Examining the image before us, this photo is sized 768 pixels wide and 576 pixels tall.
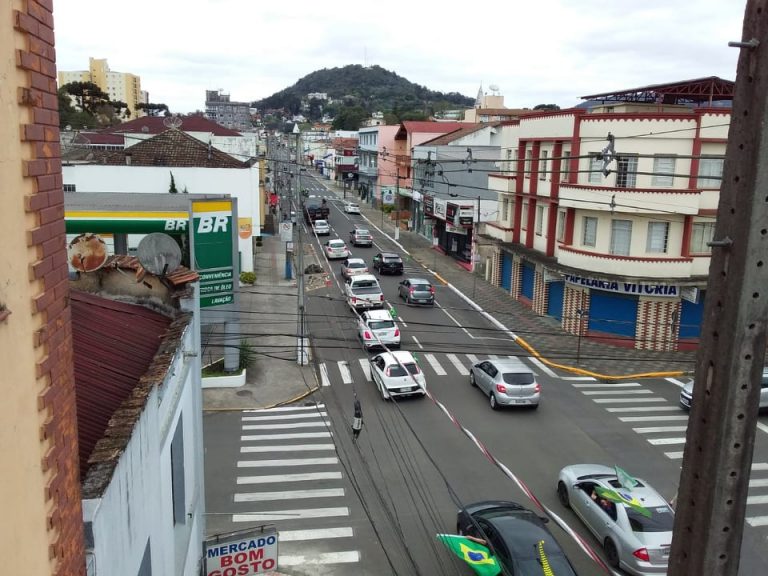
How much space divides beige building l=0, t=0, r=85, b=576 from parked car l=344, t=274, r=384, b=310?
28.2 meters

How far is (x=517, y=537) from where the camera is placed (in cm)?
1222

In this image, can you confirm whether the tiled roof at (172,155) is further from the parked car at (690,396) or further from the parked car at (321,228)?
the parked car at (690,396)

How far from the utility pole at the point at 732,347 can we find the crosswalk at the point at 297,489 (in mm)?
8712

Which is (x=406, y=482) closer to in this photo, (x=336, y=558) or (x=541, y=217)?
(x=336, y=558)

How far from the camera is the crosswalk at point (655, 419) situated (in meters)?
15.9

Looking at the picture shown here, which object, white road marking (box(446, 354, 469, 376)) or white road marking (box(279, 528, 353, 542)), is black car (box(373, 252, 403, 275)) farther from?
white road marking (box(279, 528, 353, 542))

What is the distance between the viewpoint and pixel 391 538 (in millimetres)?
13945

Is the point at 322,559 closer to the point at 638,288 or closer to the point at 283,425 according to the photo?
the point at 283,425

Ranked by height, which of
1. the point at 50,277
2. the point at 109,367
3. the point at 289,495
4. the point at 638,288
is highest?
the point at 50,277

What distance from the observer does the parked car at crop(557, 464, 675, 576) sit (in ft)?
40.9

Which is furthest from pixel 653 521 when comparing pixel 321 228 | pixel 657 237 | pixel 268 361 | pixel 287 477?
pixel 321 228

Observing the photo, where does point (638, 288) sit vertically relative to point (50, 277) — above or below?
below

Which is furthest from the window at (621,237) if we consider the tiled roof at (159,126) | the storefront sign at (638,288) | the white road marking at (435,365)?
the tiled roof at (159,126)

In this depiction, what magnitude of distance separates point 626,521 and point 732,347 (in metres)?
9.99
